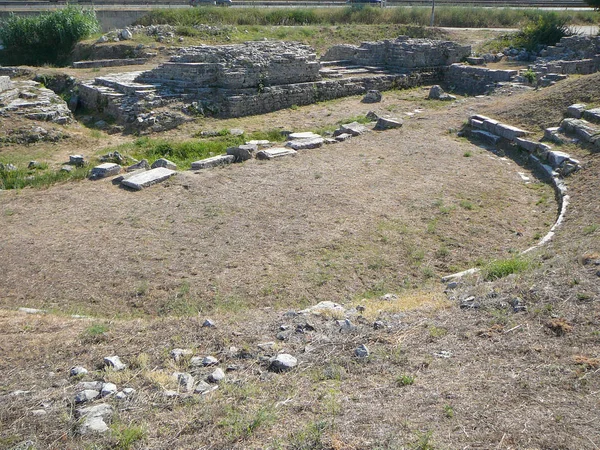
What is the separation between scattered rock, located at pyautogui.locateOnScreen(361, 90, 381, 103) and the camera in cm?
1998

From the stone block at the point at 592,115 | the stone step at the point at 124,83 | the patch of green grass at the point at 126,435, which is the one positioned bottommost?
the patch of green grass at the point at 126,435

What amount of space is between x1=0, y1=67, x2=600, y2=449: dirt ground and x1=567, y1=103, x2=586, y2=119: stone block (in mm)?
488

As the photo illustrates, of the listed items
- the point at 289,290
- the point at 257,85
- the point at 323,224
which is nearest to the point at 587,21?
the point at 257,85

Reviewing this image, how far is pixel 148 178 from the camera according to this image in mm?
11984

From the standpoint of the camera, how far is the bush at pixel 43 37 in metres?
29.5

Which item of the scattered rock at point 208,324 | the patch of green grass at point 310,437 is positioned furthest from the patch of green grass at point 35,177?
the patch of green grass at point 310,437

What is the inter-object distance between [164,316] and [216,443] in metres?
3.46

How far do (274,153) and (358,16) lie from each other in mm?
24283

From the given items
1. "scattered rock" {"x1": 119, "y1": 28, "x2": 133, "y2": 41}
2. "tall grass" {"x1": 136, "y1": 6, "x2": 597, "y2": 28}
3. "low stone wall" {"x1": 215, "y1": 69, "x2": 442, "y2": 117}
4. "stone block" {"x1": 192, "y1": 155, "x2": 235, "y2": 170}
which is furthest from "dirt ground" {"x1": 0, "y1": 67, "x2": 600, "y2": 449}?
"tall grass" {"x1": 136, "y1": 6, "x2": 597, "y2": 28}

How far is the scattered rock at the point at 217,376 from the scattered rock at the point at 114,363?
0.78 metres

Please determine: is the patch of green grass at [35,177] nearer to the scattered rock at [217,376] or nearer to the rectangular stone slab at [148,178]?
the rectangular stone slab at [148,178]

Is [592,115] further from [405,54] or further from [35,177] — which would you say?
[35,177]

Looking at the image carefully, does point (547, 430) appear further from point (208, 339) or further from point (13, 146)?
point (13, 146)

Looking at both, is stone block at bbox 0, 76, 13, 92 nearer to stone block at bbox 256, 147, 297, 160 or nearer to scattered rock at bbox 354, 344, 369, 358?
stone block at bbox 256, 147, 297, 160
